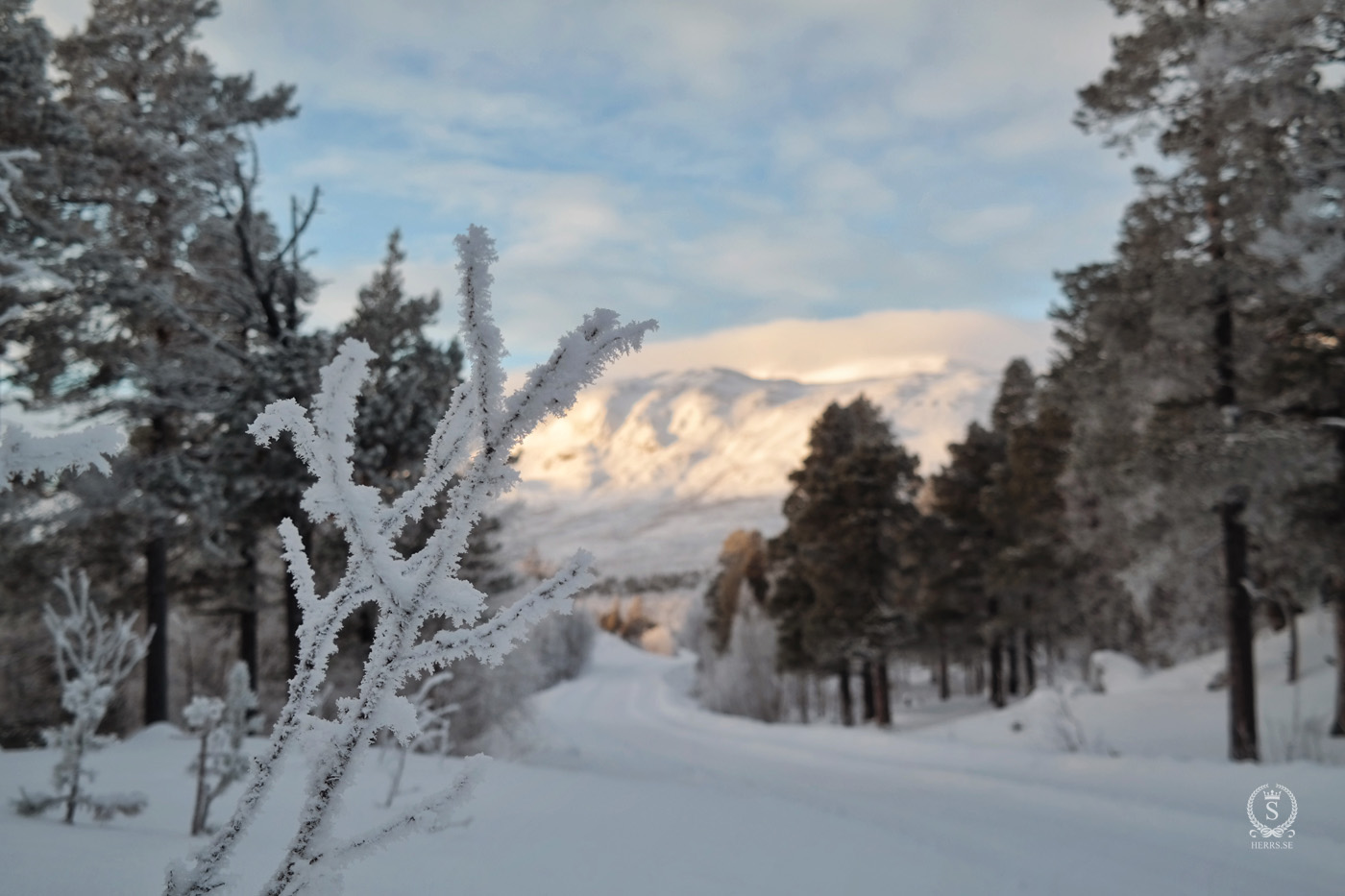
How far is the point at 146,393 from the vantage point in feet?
Answer: 41.1

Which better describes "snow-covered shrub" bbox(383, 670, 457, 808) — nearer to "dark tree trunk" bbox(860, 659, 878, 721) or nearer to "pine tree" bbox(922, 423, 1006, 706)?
"dark tree trunk" bbox(860, 659, 878, 721)

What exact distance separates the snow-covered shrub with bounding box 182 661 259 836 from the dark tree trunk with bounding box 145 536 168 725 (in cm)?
891

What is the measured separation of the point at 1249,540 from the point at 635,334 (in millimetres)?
15059

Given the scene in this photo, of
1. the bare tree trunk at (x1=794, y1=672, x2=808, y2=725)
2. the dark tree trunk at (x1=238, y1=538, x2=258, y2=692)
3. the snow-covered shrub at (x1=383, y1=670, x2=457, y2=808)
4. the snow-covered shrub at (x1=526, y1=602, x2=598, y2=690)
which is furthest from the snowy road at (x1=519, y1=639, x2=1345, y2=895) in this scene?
the snow-covered shrub at (x1=526, y1=602, x2=598, y2=690)

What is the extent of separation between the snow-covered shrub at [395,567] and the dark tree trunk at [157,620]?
13.6m

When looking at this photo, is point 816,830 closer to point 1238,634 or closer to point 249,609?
point 1238,634

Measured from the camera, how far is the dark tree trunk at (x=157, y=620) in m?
13.0

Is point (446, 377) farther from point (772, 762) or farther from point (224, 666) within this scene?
point (224, 666)

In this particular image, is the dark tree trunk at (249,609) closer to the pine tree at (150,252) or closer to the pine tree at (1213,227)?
the pine tree at (150,252)


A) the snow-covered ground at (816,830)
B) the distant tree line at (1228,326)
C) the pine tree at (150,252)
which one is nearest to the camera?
the snow-covered ground at (816,830)

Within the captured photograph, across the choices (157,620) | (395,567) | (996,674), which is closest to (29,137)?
(157,620)

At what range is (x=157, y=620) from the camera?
13.3 m

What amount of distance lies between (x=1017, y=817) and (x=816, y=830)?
4.17 m

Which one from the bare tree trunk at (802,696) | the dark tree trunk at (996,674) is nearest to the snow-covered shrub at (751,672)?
the bare tree trunk at (802,696)
